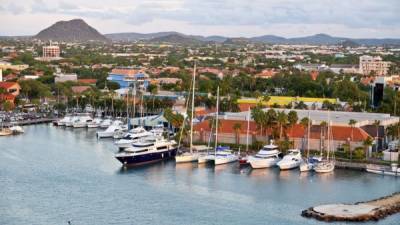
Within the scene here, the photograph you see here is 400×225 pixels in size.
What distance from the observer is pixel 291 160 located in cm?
1655

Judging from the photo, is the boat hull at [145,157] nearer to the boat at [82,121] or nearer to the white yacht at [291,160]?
the white yacht at [291,160]

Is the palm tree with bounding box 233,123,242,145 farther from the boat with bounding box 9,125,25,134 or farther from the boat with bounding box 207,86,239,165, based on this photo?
the boat with bounding box 9,125,25,134

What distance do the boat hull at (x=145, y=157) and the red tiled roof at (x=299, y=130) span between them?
1.67m

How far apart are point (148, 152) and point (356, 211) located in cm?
649

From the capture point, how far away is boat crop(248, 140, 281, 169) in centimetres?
1672

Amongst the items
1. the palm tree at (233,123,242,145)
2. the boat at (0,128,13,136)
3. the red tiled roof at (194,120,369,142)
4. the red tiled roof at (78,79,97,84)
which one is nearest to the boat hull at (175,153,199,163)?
the palm tree at (233,123,242,145)

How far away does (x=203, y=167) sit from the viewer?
55.6ft

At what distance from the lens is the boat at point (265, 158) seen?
658 inches

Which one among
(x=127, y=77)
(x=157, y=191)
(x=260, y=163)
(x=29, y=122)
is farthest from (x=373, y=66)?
(x=157, y=191)

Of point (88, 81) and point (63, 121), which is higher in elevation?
point (88, 81)

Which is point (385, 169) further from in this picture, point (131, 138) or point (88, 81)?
point (88, 81)

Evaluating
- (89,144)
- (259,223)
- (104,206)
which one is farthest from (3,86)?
(259,223)

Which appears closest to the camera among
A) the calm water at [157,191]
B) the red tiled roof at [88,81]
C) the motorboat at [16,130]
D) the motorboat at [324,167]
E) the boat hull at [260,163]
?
the calm water at [157,191]

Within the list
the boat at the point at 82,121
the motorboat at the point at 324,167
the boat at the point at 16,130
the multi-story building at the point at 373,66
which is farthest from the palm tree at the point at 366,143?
the multi-story building at the point at 373,66
